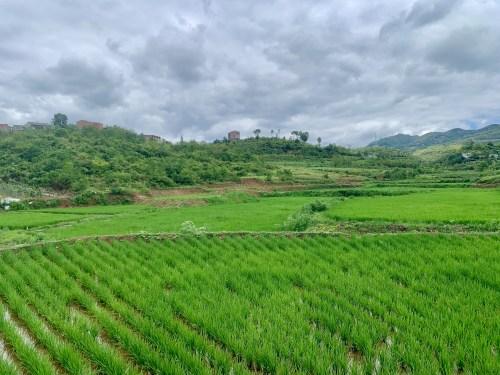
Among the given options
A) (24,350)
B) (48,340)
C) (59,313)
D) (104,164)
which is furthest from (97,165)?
(24,350)

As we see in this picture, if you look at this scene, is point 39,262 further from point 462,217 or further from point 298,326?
point 462,217

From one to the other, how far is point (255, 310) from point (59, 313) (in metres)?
3.15

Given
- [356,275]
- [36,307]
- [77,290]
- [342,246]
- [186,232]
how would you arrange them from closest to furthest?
1. [36,307]
2. [77,290]
3. [356,275]
4. [342,246]
5. [186,232]

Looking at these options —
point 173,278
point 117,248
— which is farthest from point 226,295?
point 117,248

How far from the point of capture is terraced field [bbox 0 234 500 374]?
3.77 metres

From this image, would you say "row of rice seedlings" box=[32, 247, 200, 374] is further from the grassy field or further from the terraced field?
the grassy field

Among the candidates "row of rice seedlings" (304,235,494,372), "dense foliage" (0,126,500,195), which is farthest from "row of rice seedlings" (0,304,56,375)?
"dense foliage" (0,126,500,195)

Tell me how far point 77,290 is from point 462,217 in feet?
49.4

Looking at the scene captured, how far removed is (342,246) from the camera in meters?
9.23

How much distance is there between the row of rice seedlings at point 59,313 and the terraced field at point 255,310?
22 mm

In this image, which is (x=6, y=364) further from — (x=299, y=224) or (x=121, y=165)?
(x=121, y=165)

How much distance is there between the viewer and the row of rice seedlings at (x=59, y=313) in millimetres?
3790

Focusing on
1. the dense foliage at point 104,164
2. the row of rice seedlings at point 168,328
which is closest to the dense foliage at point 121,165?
the dense foliage at point 104,164

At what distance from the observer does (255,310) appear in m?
5.10
